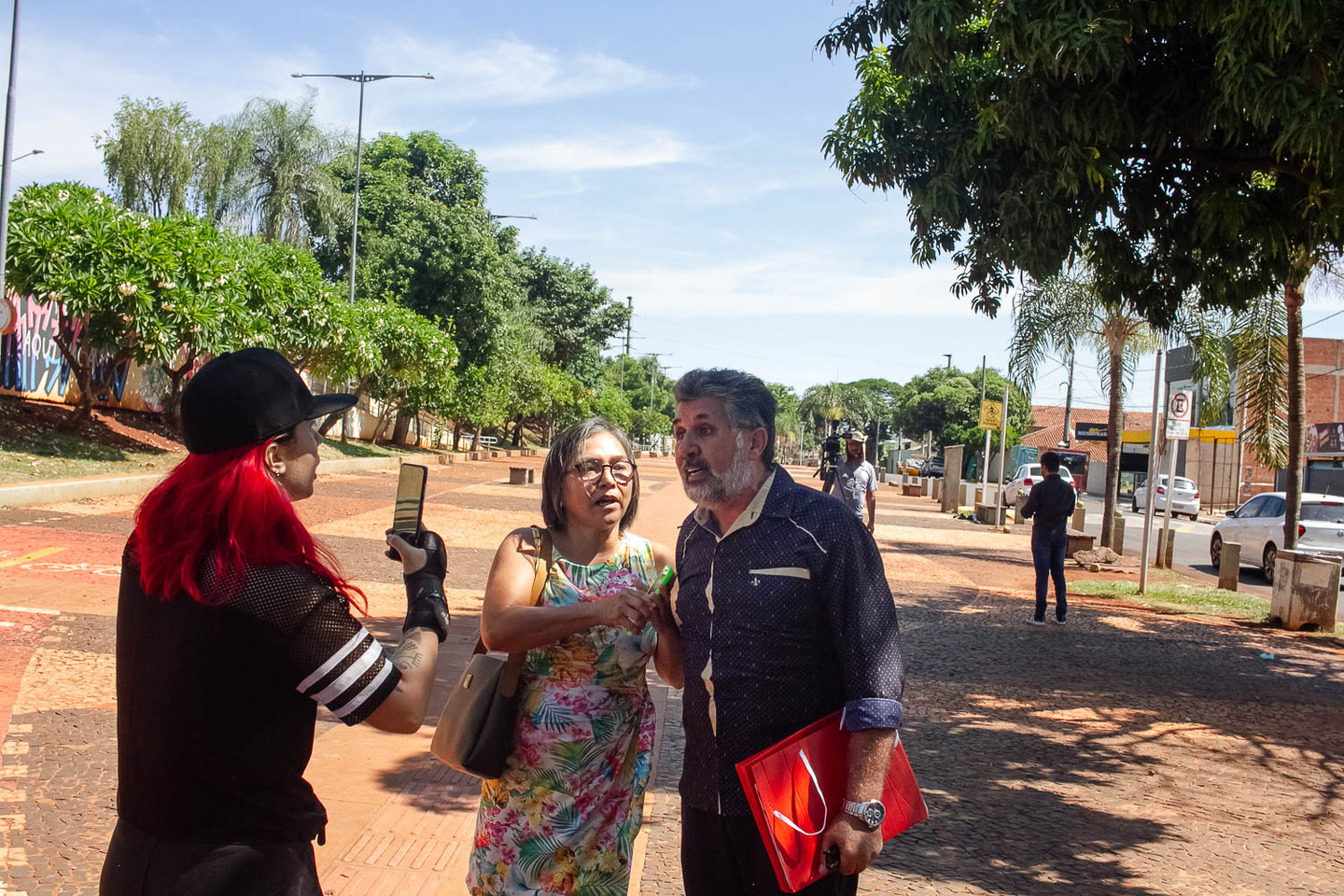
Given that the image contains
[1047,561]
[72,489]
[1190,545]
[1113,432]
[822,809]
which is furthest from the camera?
[1190,545]

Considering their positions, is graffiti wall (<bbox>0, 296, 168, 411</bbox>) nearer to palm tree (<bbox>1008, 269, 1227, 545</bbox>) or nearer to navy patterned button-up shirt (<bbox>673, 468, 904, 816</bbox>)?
palm tree (<bbox>1008, 269, 1227, 545</bbox>)

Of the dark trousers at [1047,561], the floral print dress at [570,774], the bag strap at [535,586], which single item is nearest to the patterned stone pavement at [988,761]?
the dark trousers at [1047,561]

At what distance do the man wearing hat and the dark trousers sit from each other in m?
1.99

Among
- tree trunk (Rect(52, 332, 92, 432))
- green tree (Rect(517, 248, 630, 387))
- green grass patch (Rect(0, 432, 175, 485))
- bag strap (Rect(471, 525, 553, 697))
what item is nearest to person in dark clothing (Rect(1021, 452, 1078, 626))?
bag strap (Rect(471, 525, 553, 697))

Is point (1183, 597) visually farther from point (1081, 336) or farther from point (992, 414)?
point (992, 414)

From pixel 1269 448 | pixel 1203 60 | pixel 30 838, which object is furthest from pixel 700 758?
pixel 1269 448

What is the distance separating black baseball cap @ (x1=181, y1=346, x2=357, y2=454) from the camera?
6.24 feet

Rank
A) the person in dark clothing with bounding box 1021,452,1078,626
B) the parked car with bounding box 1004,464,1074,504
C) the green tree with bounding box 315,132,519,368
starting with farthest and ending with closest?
1. the green tree with bounding box 315,132,519,368
2. the parked car with bounding box 1004,464,1074,504
3. the person in dark clothing with bounding box 1021,452,1078,626

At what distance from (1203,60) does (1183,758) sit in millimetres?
4257

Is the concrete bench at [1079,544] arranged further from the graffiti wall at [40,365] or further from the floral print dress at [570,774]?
the graffiti wall at [40,365]

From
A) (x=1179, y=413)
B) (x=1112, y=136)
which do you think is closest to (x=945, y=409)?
(x=1179, y=413)

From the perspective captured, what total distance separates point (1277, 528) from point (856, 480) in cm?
883

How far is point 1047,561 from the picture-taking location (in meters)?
10.8

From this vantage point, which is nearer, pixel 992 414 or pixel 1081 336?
pixel 1081 336
